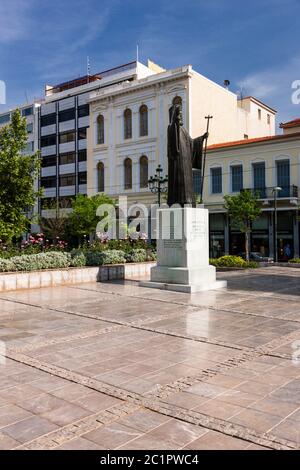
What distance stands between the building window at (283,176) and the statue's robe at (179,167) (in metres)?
18.7

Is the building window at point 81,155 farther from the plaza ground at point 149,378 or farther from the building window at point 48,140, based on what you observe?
the plaza ground at point 149,378

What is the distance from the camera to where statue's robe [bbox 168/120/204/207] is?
1348 centimetres

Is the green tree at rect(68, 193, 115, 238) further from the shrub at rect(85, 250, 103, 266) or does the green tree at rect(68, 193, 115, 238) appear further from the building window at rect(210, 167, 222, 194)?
the shrub at rect(85, 250, 103, 266)

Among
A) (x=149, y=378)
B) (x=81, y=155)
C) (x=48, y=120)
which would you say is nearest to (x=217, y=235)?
(x=81, y=155)

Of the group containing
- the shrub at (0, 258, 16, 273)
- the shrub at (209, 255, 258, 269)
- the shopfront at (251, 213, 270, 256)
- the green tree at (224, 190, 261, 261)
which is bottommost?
the shrub at (209, 255, 258, 269)

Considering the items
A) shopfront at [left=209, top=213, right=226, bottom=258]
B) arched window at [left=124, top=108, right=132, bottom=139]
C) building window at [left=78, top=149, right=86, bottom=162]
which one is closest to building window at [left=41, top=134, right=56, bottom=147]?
building window at [left=78, top=149, right=86, bottom=162]

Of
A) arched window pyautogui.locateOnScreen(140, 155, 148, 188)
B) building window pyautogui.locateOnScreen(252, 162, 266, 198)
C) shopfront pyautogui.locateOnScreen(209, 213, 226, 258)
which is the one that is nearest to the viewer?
building window pyautogui.locateOnScreen(252, 162, 266, 198)

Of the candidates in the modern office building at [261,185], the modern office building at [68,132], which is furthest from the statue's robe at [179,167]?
the modern office building at [68,132]

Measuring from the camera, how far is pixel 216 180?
34.9m

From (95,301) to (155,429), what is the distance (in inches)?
285

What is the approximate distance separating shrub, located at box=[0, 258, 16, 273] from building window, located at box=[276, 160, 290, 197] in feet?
73.1

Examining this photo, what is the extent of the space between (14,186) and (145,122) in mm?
24433
